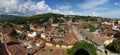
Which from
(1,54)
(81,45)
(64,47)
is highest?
(1,54)

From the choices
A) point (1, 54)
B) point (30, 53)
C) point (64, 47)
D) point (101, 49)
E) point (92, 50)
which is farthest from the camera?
point (64, 47)

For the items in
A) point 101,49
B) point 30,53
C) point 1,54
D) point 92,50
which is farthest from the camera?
point 101,49

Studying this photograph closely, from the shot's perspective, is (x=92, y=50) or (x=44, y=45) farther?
(x=44, y=45)

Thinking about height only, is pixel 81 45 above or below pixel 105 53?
above

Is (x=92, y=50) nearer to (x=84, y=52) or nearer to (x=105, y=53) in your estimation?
(x=84, y=52)

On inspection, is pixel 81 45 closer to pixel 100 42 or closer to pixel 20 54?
pixel 20 54

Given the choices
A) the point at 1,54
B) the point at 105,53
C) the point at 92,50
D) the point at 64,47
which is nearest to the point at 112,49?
the point at 105,53

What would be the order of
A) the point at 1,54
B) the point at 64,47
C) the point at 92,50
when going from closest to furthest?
1. the point at 1,54
2. the point at 92,50
3. the point at 64,47

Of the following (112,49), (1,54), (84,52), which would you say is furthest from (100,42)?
(1,54)

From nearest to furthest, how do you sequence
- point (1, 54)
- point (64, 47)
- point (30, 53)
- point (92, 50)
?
point (1, 54)
point (92, 50)
point (30, 53)
point (64, 47)
